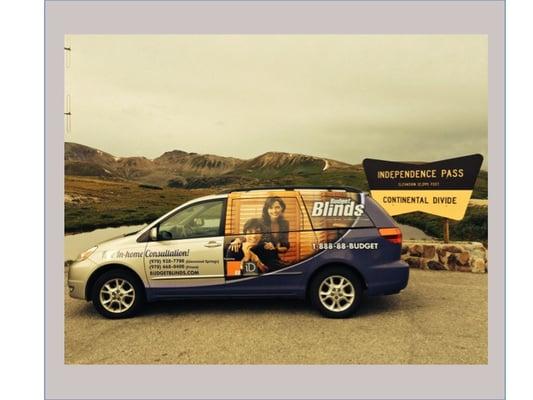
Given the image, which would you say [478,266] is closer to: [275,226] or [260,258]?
[275,226]

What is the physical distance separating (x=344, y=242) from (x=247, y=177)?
2.42m

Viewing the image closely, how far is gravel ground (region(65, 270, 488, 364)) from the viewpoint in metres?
4.26

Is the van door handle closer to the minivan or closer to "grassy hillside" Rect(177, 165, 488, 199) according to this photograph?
the minivan

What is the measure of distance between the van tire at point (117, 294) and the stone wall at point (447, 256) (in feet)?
16.2

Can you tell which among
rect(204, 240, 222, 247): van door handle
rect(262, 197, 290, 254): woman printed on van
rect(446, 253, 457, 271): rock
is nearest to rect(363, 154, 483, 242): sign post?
rect(446, 253, 457, 271): rock

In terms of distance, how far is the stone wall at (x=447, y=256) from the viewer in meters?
7.25

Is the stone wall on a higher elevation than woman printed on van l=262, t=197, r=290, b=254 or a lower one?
lower

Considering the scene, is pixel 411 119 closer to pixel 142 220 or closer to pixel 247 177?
pixel 247 177

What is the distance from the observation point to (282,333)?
15.5 feet

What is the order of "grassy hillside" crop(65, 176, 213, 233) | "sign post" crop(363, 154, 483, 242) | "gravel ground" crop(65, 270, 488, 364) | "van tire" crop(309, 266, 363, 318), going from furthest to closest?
"sign post" crop(363, 154, 483, 242), "grassy hillside" crop(65, 176, 213, 233), "van tire" crop(309, 266, 363, 318), "gravel ground" crop(65, 270, 488, 364)

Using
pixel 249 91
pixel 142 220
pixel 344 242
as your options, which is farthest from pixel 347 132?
pixel 142 220

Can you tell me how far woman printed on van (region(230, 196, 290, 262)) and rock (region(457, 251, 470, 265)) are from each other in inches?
156

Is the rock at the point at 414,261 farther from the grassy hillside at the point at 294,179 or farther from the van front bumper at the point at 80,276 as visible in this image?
the van front bumper at the point at 80,276

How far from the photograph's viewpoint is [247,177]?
6906 mm
